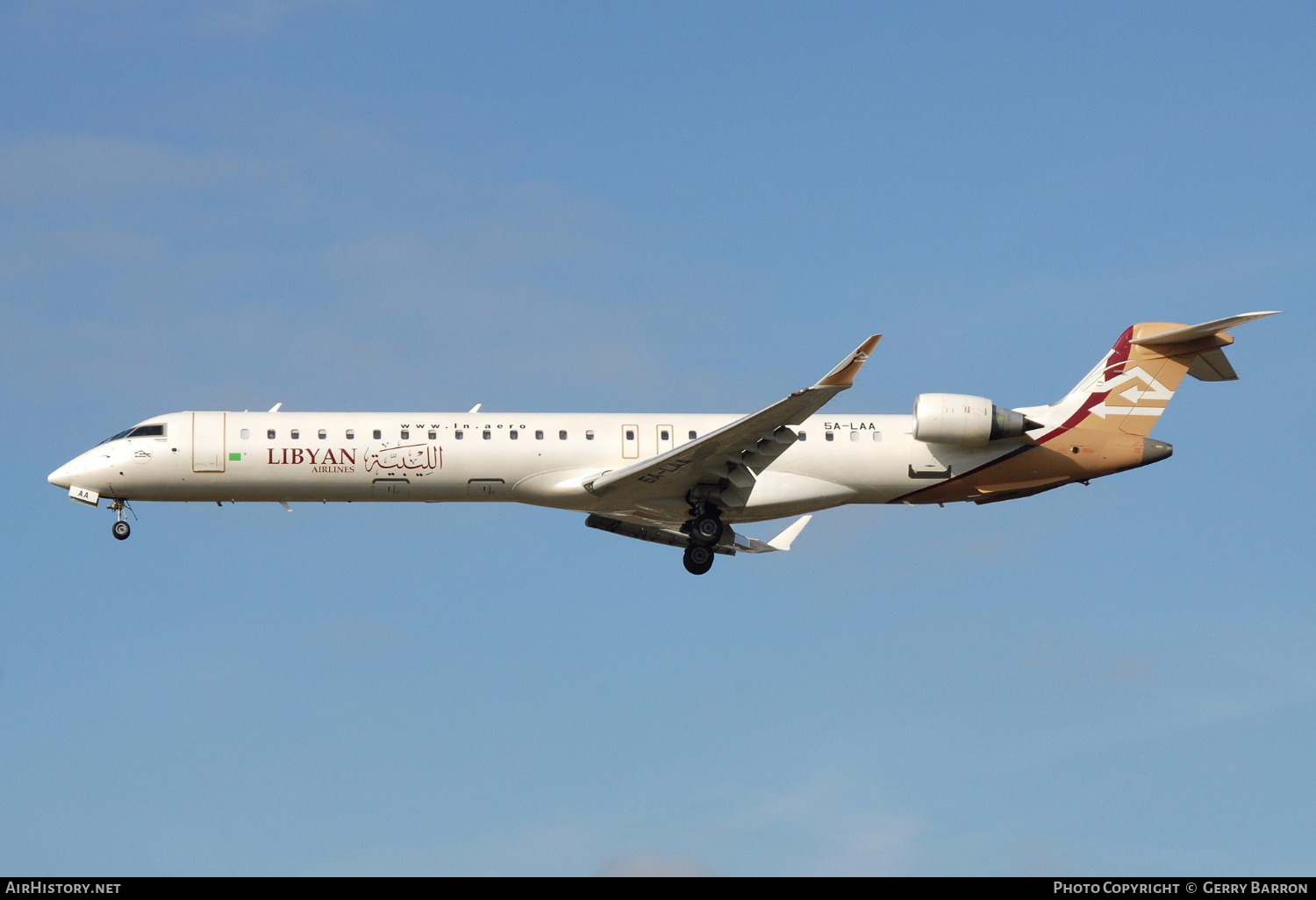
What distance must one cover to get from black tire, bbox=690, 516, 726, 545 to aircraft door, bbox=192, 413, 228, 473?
1013cm

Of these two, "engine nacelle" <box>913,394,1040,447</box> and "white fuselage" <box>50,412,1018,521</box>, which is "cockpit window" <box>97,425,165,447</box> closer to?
"white fuselage" <box>50,412,1018,521</box>

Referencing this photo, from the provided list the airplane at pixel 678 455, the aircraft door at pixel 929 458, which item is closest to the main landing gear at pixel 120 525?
the airplane at pixel 678 455

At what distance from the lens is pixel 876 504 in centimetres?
3612

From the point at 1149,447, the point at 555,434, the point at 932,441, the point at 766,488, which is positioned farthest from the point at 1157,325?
the point at 555,434

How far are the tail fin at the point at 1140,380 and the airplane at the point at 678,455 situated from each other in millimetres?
39

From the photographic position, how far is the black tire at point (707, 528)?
1379 inches

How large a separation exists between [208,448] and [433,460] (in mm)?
4715

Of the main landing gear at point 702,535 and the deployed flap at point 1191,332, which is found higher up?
the deployed flap at point 1191,332

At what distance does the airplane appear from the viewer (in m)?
34.0

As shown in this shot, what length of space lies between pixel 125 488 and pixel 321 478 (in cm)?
420

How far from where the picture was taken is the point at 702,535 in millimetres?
35062

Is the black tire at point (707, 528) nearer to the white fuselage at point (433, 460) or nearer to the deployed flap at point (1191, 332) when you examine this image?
the white fuselage at point (433, 460)

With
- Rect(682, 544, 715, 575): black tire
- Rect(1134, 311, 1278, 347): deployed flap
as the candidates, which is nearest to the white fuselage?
Rect(682, 544, 715, 575): black tire
